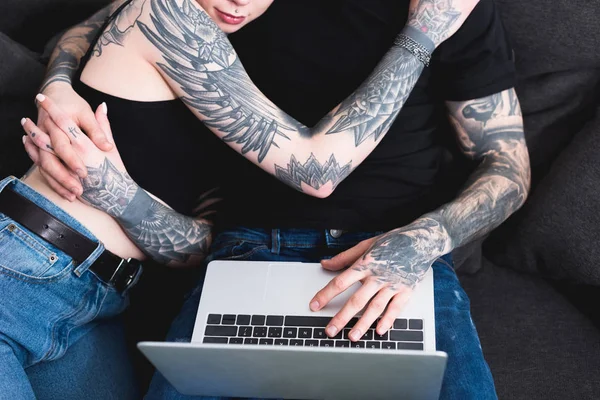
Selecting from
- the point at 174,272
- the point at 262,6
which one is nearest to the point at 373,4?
the point at 262,6

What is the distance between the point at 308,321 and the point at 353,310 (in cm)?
9

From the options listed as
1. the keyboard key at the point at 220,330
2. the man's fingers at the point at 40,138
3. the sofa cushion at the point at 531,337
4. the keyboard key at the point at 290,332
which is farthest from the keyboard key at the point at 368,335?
the man's fingers at the point at 40,138

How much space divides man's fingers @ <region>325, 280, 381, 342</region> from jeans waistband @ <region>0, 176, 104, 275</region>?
1.56 feet

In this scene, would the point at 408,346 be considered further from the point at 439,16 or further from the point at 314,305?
the point at 439,16

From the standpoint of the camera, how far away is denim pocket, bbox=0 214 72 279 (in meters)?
1.12

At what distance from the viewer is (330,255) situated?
1.32 metres

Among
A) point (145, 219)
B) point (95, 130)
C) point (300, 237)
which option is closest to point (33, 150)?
point (95, 130)

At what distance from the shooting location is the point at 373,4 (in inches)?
49.4

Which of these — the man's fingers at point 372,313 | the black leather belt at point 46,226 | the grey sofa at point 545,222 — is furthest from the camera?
the grey sofa at point 545,222

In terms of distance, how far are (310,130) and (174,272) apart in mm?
525

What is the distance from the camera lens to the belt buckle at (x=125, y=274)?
1252 mm

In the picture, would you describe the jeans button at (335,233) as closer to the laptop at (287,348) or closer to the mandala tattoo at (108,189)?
the laptop at (287,348)

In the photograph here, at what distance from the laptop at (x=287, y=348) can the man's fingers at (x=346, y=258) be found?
1.0 inches

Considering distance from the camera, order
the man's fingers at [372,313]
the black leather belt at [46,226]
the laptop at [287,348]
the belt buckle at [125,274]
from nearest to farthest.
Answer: the laptop at [287,348] < the man's fingers at [372,313] < the black leather belt at [46,226] < the belt buckle at [125,274]
